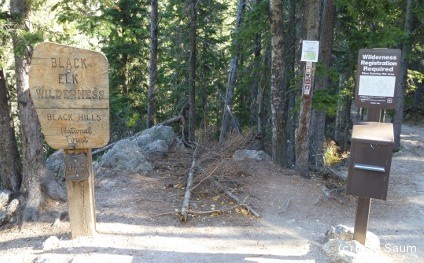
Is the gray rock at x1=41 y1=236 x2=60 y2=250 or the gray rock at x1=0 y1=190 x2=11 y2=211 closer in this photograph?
the gray rock at x1=41 y1=236 x2=60 y2=250

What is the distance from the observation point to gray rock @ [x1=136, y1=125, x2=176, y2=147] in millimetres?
11977

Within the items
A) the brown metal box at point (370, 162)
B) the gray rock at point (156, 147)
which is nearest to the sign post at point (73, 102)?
the brown metal box at point (370, 162)

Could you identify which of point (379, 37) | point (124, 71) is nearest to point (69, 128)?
point (379, 37)

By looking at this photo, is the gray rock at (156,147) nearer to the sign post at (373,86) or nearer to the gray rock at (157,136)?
the gray rock at (157,136)

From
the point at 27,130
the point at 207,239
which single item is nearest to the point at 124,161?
the point at 27,130

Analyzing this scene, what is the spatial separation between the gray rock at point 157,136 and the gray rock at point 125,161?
252cm

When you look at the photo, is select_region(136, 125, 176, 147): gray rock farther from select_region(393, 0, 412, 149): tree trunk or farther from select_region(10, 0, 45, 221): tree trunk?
select_region(393, 0, 412, 149): tree trunk

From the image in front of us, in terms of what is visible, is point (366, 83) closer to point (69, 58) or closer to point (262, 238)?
point (262, 238)

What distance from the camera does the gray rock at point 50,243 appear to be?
17.0ft

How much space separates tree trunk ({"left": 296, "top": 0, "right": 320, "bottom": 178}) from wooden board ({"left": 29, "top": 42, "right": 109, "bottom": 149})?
15.4 feet

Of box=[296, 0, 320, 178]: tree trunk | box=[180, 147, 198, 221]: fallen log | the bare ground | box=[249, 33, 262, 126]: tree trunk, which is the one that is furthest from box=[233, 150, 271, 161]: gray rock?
box=[249, 33, 262, 126]: tree trunk

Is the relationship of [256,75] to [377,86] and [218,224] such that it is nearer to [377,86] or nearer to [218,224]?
[218,224]

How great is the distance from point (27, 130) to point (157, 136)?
5.61 metres

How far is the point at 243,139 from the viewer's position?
11.0 metres
